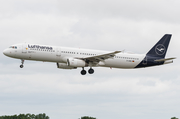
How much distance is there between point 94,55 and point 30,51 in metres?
12.7

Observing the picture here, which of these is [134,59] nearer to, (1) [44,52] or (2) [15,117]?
(1) [44,52]

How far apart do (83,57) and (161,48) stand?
19145 millimetres

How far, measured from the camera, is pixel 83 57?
76.9 meters

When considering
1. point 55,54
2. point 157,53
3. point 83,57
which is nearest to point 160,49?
point 157,53

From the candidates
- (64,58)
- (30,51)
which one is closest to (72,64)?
(64,58)

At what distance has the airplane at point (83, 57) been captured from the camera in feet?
242

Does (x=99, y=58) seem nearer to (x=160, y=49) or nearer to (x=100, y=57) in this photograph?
(x=100, y=57)

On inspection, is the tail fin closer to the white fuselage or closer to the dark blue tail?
the dark blue tail

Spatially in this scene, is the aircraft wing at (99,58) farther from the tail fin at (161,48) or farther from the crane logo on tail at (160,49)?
the crane logo on tail at (160,49)

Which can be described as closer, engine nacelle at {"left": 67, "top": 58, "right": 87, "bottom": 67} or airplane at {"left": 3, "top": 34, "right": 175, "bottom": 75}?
airplane at {"left": 3, "top": 34, "right": 175, "bottom": 75}

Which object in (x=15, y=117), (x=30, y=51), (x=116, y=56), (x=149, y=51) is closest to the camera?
(x=30, y=51)

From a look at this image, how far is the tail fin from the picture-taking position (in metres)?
84.8

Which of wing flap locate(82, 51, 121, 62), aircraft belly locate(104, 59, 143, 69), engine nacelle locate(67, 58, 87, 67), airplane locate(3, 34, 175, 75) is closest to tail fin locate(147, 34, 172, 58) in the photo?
airplane locate(3, 34, 175, 75)

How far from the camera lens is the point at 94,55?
77.8 m
